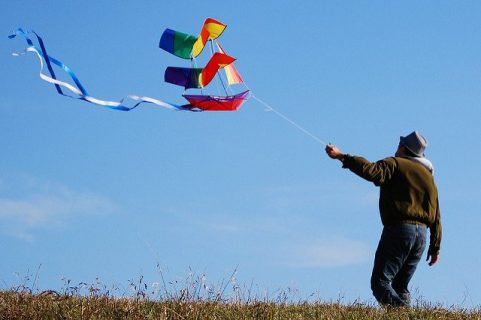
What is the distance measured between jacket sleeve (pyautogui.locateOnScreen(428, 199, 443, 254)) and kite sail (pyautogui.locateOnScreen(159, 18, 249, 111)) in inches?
111

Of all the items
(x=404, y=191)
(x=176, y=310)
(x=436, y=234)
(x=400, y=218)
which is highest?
(x=404, y=191)

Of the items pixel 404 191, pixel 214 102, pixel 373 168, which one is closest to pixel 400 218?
pixel 404 191

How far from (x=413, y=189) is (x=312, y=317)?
7.35 ft

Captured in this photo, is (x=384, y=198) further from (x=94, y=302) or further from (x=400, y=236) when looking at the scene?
(x=94, y=302)

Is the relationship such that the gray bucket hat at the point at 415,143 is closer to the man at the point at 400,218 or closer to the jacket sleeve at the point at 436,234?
the man at the point at 400,218

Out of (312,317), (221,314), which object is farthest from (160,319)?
(312,317)

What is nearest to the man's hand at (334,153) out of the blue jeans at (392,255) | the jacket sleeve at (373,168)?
the jacket sleeve at (373,168)

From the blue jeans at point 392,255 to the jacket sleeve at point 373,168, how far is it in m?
0.56

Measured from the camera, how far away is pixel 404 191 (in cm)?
941

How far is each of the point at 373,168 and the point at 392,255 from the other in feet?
3.31

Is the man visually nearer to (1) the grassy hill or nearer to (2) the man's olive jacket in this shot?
(2) the man's olive jacket

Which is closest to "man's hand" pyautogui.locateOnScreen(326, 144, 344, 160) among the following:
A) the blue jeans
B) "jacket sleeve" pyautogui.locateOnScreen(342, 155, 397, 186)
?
"jacket sleeve" pyautogui.locateOnScreen(342, 155, 397, 186)

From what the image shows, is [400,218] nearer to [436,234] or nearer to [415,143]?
[436,234]

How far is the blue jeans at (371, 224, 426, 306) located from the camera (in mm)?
9305
